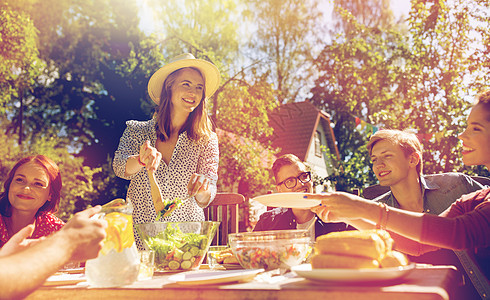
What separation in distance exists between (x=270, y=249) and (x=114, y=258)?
58 centimetres

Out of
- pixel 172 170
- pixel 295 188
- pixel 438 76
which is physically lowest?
pixel 295 188

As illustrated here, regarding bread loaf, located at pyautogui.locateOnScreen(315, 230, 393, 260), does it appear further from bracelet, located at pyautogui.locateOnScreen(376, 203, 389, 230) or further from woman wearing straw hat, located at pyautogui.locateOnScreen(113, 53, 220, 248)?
woman wearing straw hat, located at pyautogui.locateOnScreen(113, 53, 220, 248)

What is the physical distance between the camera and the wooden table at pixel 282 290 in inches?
38.4

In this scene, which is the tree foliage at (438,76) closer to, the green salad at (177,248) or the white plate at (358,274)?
the green salad at (177,248)

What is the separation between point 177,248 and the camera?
6.15 ft

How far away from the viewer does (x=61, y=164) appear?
516 inches

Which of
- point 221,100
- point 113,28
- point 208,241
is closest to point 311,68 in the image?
point 221,100

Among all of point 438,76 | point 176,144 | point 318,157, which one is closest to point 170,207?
point 176,144

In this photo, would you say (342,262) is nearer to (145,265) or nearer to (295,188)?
(145,265)

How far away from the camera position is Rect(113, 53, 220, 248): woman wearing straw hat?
2.74m

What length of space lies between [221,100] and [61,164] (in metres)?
5.59

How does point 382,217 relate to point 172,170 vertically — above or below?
below

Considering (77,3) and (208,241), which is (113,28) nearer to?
(77,3)

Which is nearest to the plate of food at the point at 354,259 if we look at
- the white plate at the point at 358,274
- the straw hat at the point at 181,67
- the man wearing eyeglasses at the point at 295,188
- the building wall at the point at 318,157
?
the white plate at the point at 358,274
